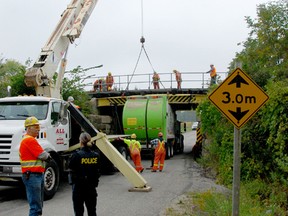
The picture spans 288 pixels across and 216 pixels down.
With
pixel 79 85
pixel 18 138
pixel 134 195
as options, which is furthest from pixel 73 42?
pixel 79 85

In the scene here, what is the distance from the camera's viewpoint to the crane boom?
41.3ft

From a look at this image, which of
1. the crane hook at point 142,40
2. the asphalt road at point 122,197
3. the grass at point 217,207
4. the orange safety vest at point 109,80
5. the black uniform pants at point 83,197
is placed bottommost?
the asphalt road at point 122,197

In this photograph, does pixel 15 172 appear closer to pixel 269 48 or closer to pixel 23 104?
pixel 23 104

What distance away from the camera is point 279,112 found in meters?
9.09

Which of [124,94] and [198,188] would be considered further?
[124,94]

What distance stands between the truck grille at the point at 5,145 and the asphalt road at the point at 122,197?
44.7 inches

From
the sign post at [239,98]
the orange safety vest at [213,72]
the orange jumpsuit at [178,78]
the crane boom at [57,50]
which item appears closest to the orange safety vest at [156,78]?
the orange jumpsuit at [178,78]

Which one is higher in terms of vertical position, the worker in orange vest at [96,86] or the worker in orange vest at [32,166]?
the worker in orange vest at [96,86]

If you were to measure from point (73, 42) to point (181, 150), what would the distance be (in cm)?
1490

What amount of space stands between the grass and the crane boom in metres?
5.66

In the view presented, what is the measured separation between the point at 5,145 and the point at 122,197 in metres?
3.15

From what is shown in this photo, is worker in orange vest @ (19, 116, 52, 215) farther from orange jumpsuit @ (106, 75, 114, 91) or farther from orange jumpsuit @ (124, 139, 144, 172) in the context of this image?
orange jumpsuit @ (106, 75, 114, 91)

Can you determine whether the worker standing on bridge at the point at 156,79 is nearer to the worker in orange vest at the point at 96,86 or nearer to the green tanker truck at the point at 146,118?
the worker in orange vest at the point at 96,86

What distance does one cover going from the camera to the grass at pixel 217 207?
7379 millimetres
